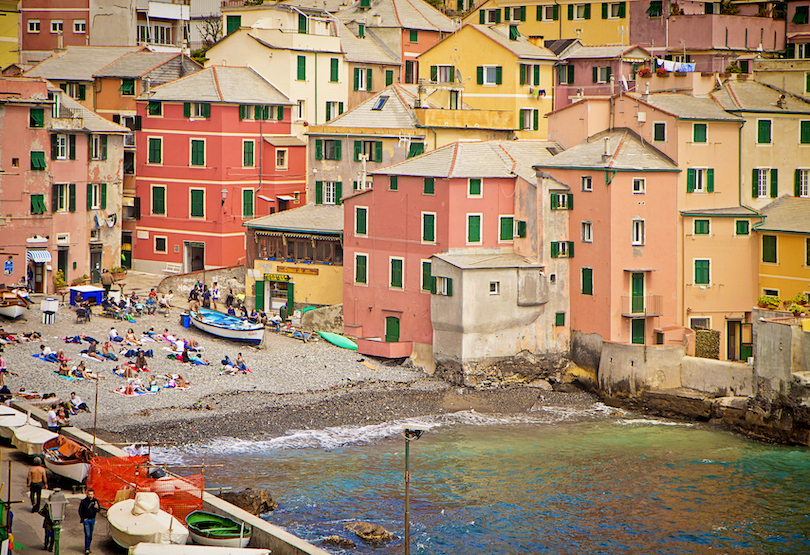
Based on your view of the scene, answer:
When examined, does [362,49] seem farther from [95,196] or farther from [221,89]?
[95,196]

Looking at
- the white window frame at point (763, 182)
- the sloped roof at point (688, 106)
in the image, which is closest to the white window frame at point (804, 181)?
the white window frame at point (763, 182)

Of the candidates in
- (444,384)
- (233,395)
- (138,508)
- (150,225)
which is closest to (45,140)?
(150,225)

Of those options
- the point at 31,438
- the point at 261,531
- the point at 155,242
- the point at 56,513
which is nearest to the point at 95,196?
the point at 155,242

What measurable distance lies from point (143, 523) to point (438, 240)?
29402 mm

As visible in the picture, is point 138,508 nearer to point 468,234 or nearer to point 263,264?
point 468,234

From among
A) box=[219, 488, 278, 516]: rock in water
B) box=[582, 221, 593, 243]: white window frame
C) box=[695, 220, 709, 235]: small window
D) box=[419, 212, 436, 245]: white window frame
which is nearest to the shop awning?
box=[419, 212, 436, 245]: white window frame

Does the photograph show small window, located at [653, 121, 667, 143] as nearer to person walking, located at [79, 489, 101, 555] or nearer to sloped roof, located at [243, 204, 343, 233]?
sloped roof, located at [243, 204, 343, 233]

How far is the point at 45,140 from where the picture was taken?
2650 inches

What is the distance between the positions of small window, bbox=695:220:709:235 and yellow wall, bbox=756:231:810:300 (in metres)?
2.75

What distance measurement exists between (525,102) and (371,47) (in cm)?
1325

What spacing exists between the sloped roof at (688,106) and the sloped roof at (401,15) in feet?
106

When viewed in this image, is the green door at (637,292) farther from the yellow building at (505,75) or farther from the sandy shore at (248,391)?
the yellow building at (505,75)

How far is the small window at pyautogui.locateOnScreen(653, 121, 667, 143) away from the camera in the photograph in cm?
6092

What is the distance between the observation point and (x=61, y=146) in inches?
2709
